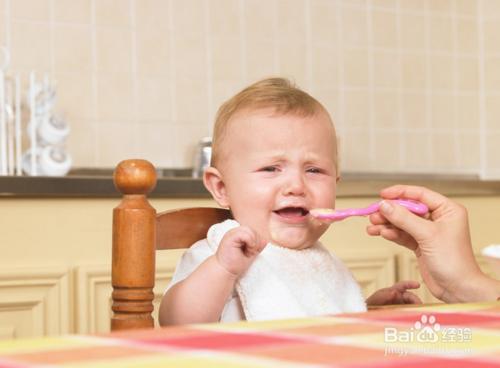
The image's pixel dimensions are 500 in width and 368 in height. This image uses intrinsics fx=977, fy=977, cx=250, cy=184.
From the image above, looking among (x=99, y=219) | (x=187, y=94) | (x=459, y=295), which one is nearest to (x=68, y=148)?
(x=187, y=94)

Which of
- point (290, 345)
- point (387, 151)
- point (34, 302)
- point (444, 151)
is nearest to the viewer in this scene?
point (290, 345)

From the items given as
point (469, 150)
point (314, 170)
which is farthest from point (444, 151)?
point (314, 170)

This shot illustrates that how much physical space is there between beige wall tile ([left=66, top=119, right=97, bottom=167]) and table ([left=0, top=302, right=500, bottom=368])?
197 centimetres

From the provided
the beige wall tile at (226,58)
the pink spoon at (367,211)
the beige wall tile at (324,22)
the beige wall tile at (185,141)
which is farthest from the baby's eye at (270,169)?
the beige wall tile at (324,22)

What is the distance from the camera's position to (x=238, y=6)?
2.97 m

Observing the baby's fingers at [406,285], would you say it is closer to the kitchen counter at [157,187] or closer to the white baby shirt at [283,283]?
the white baby shirt at [283,283]

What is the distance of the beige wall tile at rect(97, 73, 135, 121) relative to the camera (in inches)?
106

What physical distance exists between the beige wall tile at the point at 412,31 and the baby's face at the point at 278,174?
2.00m

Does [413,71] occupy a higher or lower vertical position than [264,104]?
higher

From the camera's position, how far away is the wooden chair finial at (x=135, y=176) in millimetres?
1109

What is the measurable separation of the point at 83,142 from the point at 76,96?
0.13 m

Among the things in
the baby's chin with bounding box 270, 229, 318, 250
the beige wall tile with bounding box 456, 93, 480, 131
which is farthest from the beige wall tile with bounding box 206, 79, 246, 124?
the baby's chin with bounding box 270, 229, 318, 250

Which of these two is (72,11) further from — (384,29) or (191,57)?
(384,29)

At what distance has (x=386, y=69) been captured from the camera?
3.28 meters
